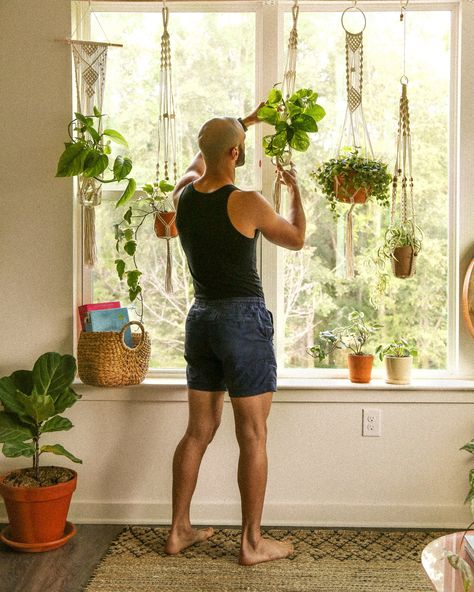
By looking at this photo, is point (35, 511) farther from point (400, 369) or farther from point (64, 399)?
point (400, 369)

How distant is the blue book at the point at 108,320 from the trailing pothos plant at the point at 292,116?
3.26 feet

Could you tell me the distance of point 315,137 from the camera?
10.7ft

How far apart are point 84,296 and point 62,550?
1115 mm

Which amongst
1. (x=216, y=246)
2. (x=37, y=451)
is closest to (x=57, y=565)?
(x=37, y=451)

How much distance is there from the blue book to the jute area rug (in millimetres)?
868

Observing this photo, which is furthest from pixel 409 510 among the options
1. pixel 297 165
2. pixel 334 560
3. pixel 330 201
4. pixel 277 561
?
pixel 297 165

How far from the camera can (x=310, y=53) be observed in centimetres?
325

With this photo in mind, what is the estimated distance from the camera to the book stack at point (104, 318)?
119 inches

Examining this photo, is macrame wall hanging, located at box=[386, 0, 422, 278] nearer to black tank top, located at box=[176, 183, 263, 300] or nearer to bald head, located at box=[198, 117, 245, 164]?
black tank top, located at box=[176, 183, 263, 300]

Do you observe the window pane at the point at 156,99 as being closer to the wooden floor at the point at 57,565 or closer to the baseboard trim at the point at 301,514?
the baseboard trim at the point at 301,514

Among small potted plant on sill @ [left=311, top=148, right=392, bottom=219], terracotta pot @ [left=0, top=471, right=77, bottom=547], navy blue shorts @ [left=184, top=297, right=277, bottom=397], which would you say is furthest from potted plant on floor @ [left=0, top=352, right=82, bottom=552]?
small potted plant on sill @ [left=311, top=148, right=392, bottom=219]

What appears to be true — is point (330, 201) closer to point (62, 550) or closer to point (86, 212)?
point (86, 212)

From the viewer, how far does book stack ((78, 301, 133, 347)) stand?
9.89 feet

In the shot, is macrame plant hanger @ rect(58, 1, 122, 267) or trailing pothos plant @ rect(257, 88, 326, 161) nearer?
trailing pothos plant @ rect(257, 88, 326, 161)
